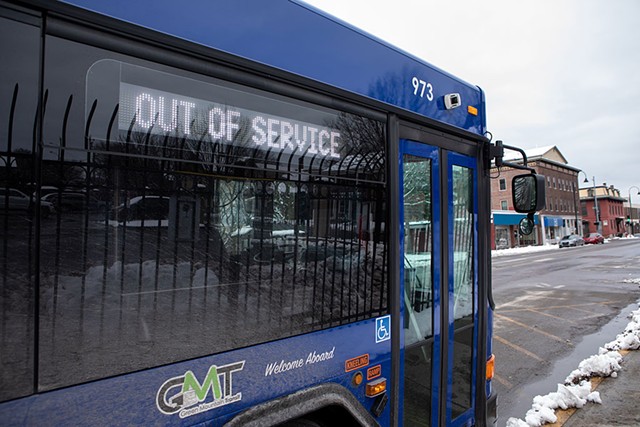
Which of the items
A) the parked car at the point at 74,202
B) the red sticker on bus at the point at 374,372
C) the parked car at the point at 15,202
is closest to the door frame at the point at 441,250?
the red sticker on bus at the point at 374,372

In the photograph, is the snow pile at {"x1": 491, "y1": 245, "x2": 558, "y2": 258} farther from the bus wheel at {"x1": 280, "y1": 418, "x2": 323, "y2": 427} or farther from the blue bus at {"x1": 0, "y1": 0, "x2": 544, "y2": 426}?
the bus wheel at {"x1": 280, "y1": 418, "x2": 323, "y2": 427}

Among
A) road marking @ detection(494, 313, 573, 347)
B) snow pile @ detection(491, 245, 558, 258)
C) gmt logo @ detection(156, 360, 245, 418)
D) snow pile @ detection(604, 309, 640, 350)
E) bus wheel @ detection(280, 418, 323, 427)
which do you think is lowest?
snow pile @ detection(491, 245, 558, 258)

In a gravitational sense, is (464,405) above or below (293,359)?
below

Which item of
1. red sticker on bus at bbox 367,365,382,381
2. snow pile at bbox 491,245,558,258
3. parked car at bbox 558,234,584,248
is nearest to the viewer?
red sticker on bus at bbox 367,365,382,381

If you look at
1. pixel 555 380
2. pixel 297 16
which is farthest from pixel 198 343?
pixel 555 380

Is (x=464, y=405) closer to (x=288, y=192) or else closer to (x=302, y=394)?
(x=302, y=394)

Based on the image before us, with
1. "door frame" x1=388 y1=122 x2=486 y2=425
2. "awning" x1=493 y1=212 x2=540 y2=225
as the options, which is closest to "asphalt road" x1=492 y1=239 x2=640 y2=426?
"door frame" x1=388 y1=122 x2=486 y2=425

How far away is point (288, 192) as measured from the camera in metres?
1.85

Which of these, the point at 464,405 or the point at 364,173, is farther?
the point at 464,405

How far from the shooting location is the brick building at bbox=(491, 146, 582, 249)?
44500 mm

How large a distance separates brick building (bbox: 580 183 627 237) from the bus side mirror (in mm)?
78491

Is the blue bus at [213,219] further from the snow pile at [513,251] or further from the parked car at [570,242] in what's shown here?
the parked car at [570,242]

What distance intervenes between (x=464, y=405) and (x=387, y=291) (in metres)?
1.41

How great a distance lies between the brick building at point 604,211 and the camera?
72438mm
